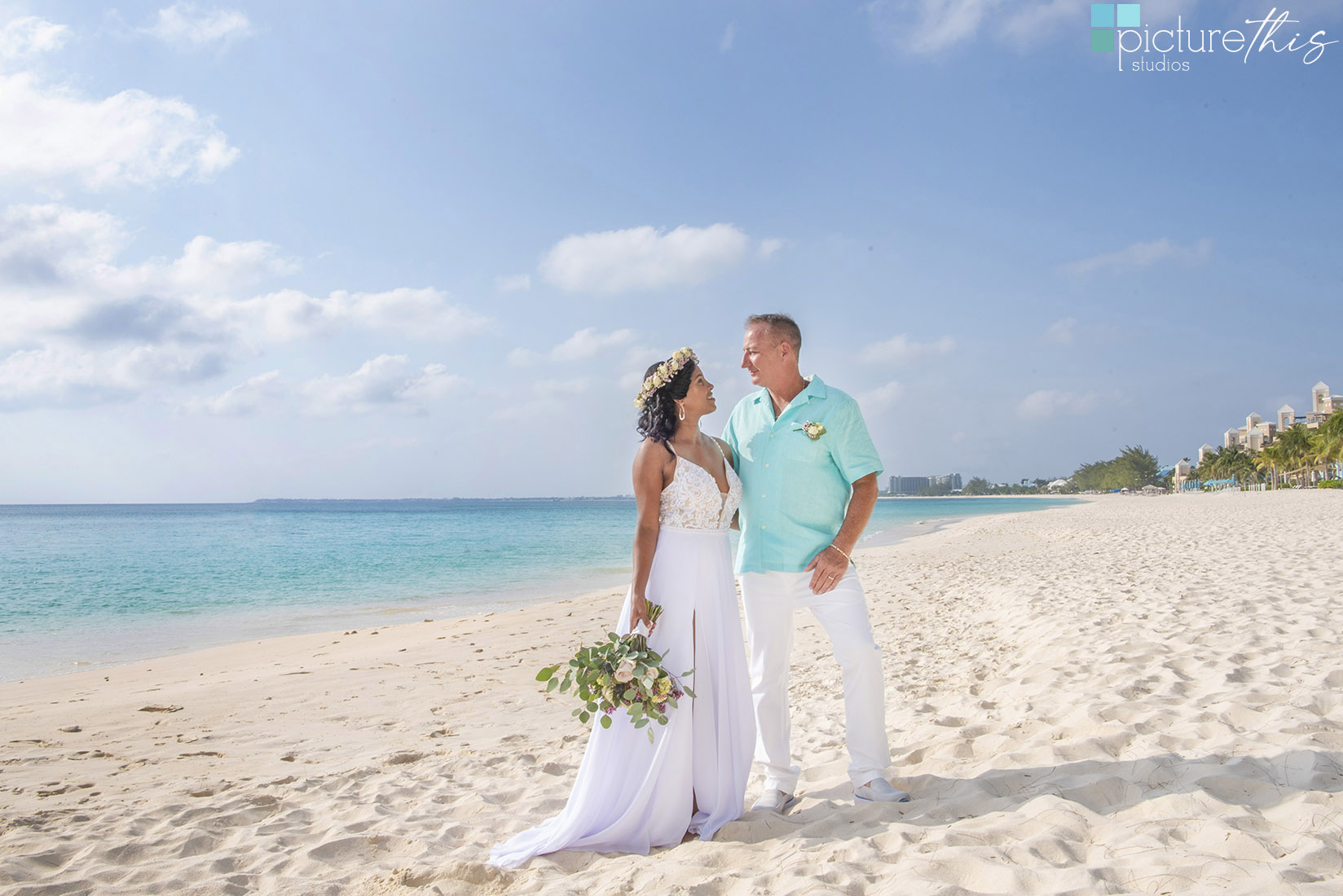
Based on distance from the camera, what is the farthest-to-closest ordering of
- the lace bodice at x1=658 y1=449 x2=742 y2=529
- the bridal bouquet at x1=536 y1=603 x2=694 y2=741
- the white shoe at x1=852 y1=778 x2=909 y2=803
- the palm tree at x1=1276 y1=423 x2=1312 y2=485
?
the palm tree at x1=1276 y1=423 x2=1312 y2=485, the lace bodice at x1=658 y1=449 x2=742 y2=529, the white shoe at x1=852 y1=778 x2=909 y2=803, the bridal bouquet at x1=536 y1=603 x2=694 y2=741

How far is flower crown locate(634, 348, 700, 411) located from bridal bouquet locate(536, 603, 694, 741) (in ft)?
3.65

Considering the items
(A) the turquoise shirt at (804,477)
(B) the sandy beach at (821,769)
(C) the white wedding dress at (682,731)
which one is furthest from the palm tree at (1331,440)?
(C) the white wedding dress at (682,731)

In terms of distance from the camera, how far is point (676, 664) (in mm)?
3334

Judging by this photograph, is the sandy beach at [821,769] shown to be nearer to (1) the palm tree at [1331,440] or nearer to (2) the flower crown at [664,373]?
(2) the flower crown at [664,373]

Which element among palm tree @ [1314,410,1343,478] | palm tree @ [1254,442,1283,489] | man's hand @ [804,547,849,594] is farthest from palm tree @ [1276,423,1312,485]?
man's hand @ [804,547,849,594]

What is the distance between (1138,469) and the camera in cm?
12006

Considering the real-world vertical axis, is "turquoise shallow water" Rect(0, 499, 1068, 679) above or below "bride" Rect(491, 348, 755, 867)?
below

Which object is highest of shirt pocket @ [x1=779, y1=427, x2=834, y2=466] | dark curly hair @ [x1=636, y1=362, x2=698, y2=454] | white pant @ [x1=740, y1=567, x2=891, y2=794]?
dark curly hair @ [x1=636, y1=362, x2=698, y2=454]

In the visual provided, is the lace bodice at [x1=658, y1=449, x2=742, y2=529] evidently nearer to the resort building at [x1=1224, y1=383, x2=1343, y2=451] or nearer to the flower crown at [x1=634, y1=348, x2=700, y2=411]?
the flower crown at [x1=634, y1=348, x2=700, y2=411]

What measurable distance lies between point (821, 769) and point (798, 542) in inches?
55.4

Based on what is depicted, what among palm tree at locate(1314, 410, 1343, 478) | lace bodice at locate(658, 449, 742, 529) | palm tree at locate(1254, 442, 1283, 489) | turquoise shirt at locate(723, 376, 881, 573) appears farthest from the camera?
palm tree at locate(1254, 442, 1283, 489)

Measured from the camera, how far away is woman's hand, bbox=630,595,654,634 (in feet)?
10.8

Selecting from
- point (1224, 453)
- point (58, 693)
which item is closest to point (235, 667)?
point (58, 693)

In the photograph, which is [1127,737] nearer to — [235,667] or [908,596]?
[908,596]
